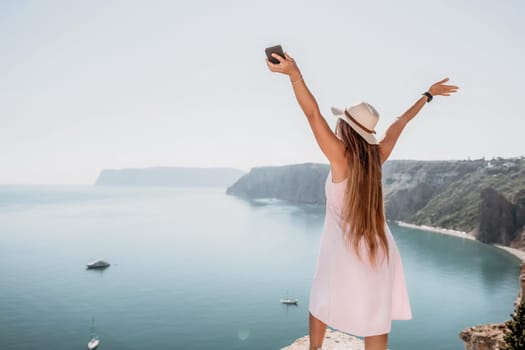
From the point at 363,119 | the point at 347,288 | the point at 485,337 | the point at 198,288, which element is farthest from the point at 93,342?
the point at 363,119

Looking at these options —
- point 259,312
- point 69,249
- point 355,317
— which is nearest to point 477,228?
point 259,312

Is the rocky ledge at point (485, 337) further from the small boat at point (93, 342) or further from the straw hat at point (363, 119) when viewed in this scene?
the small boat at point (93, 342)

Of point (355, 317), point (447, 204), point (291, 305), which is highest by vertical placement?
point (447, 204)

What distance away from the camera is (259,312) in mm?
49375

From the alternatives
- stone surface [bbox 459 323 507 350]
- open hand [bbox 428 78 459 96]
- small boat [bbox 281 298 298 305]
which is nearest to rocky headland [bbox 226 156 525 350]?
small boat [bbox 281 298 298 305]

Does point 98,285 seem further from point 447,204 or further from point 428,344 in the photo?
point 447,204

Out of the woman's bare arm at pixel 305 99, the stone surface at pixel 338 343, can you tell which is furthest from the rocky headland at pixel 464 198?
the woman's bare arm at pixel 305 99

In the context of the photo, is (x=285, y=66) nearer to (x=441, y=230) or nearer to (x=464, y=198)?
(x=441, y=230)

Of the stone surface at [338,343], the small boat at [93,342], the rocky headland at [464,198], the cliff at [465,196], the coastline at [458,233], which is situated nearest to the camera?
the stone surface at [338,343]

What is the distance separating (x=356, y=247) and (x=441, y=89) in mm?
1894

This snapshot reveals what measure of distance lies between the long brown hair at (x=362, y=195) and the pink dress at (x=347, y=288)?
6 cm

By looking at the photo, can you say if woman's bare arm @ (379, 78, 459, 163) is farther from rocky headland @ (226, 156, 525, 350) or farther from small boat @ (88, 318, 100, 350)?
rocky headland @ (226, 156, 525, 350)

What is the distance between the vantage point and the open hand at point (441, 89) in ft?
10.3

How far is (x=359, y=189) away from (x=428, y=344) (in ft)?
156
